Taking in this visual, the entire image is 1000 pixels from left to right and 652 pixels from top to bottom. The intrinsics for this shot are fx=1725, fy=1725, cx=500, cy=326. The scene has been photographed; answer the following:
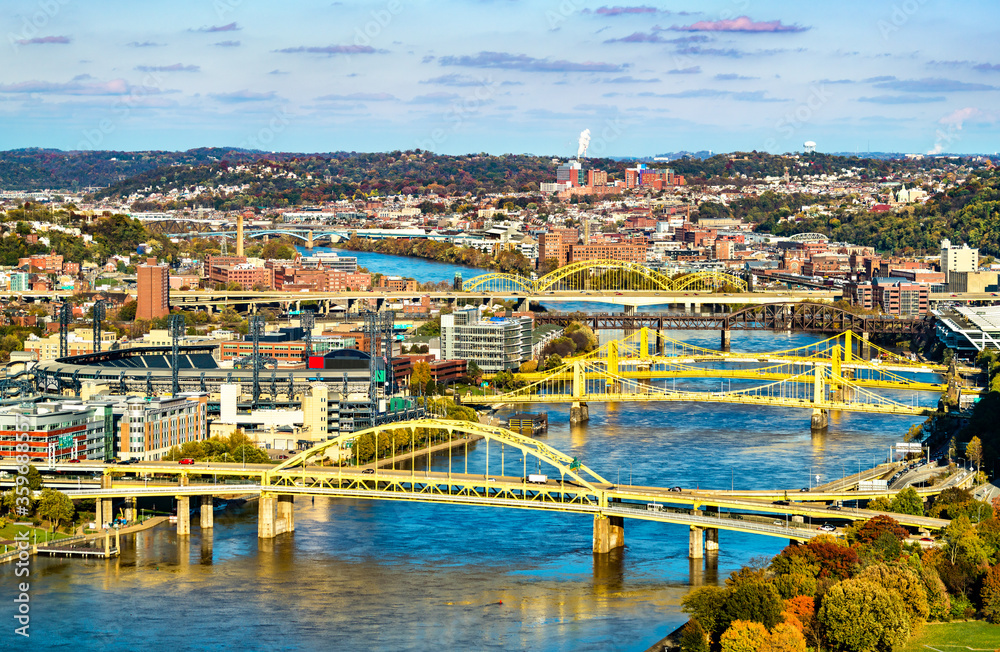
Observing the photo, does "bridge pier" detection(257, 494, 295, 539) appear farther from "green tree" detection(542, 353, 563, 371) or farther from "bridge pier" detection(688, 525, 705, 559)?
"green tree" detection(542, 353, 563, 371)

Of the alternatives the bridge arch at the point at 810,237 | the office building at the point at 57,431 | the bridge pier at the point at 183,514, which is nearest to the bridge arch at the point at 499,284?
the bridge arch at the point at 810,237

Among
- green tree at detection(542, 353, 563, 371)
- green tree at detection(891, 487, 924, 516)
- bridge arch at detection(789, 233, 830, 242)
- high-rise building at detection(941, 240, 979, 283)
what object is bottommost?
green tree at detection(891, 487, 924, 516)

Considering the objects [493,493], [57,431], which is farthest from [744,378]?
[57,431]

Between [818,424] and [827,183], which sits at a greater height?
[827,183]

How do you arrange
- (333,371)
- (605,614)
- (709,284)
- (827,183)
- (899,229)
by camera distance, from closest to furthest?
(605,614) < (333,371) < (709,284) < (899,229) < (827,183)

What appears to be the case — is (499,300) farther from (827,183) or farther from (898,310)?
(827,183)

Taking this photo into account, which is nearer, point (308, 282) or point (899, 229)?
point (308, 282)

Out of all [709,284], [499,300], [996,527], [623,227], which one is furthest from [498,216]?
[996,527]

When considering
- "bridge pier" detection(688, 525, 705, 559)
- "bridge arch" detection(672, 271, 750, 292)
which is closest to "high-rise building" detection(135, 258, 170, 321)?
"bridge arch" detection(672, 271, 750, 292)
